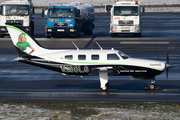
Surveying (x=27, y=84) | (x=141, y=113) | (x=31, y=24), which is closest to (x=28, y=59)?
(x=27, y=84)

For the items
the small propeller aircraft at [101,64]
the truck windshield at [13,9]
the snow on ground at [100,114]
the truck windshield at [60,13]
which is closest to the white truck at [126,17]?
the truck windshield at [60,13]

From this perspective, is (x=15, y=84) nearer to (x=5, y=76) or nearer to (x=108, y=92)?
(x=5, y=76)

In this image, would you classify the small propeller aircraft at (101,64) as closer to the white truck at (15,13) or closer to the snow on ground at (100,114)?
the snow on ground at (100,114)

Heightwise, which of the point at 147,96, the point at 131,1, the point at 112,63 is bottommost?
the point at 147,96

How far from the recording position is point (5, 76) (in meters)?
27.6

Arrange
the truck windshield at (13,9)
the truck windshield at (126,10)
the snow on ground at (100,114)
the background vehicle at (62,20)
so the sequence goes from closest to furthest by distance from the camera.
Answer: the snow on ground at (100,114), the background vehicle at (62,20), the truck windshield at (13,9), the truck windshield at (126,10)

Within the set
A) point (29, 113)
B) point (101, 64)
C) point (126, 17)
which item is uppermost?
point (126, 17)

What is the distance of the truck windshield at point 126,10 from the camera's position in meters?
45.4

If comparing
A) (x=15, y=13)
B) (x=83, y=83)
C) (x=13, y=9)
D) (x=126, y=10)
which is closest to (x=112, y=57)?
(x=83, y=83)

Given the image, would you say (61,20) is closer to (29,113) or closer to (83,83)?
(83,83)

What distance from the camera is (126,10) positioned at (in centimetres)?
4550

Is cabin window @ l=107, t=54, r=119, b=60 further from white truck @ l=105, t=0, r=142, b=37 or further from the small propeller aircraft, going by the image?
white truck @ l=105, t=0, r=142, b=37

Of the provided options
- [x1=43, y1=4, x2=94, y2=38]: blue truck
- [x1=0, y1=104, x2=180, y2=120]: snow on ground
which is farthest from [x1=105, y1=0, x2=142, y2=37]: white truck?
[x1=0, y1=104, x2=180, y2=120]: snow on ground

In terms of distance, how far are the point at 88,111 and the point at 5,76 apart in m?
A: 12.8
